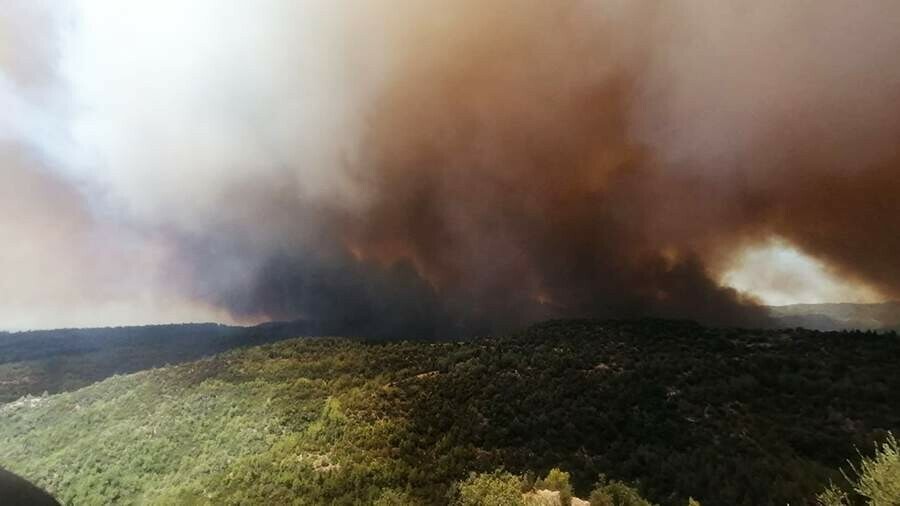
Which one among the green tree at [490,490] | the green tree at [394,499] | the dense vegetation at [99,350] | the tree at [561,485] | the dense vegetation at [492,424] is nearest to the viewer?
the tree at [561,485]

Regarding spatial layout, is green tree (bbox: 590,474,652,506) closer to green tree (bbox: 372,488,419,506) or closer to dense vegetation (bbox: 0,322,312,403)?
green tree (bbox: 372,488,419,506)

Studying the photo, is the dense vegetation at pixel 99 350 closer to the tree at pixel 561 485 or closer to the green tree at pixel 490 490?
the green tree at pixel 490 490

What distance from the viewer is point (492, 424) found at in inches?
2516

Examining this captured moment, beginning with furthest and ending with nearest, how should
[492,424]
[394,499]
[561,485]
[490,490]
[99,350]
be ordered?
[99,350] < [492,424] < [490,490] < [394,499] < [561,485]

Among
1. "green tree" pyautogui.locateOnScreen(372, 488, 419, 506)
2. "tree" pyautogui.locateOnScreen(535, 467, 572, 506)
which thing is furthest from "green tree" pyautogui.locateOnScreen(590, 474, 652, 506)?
"green tree" pyautogui.locateOnScreen(372, 488, 419, 506)

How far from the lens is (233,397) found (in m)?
75.4

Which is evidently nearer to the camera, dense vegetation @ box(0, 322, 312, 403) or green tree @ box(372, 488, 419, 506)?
green tree @ box(372, 488, 419, 506)

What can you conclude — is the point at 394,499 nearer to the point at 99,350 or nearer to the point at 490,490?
the point at 490,490

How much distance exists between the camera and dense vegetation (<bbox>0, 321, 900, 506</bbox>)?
50.1 metres

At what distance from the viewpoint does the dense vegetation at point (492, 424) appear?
50.1 metres

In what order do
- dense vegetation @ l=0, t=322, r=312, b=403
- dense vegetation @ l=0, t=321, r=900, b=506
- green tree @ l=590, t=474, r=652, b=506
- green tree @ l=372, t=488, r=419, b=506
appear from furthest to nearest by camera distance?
dense vegetation @ l=0, t=322, r=312, b=403
dense vegetation @ l=0, t=321, r=900, b=506
green tree @ l=372, t=488, r=419, b=506
green tree @ l=590, t=474, r=652, b=506

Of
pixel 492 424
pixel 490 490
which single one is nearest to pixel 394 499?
pixel 490 490

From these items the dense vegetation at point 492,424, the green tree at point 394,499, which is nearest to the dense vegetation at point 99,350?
the dense vegetation at point 492,424

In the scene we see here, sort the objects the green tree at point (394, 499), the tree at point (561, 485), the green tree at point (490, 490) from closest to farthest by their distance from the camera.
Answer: the tree at point (561, 485)
the green tree at point (490, 490)
the green tree at point (394, 499)
